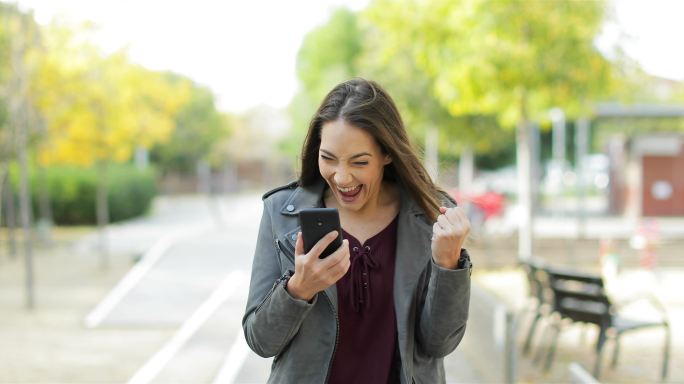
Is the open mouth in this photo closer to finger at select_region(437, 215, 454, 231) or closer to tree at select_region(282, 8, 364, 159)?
finger at select_region(437, 215, 454, 231)

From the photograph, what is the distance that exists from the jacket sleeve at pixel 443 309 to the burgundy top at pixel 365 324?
8cm

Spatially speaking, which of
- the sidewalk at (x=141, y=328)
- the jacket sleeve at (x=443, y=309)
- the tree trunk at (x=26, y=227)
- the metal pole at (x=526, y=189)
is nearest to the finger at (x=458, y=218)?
the jacket sleeve at (x=443, y=309)

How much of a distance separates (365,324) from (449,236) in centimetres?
29

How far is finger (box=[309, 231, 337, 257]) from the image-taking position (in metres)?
1.71

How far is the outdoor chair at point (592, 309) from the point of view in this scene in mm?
6137

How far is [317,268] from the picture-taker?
1709 mm

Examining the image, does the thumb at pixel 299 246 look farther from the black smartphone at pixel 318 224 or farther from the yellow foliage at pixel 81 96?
the yellow foliage at pixel 81 96

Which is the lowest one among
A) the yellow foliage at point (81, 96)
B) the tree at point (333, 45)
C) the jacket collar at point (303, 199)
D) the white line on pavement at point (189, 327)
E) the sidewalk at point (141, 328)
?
the sidewalk at point (141, 328)

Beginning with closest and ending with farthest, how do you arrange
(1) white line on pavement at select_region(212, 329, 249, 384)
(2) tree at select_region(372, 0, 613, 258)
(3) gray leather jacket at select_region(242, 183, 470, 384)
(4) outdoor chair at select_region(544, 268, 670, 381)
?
(3) gray leather jacket at select_region(242, 183, 470, 384), (1) white line on pavement at select_region(212, 329, 249, 384), (4) outdoor chair at select_region(544, 268, 670, 381), (2) tree at select_region(372, 0, 613, 258)

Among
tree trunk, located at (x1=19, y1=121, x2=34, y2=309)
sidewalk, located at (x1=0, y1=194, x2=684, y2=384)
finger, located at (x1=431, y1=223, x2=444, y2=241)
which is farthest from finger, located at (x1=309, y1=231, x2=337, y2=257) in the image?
tree trunk, located at (x1=19, y1=121, x2=34, y2=309)

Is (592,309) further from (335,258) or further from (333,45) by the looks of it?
(333,45)

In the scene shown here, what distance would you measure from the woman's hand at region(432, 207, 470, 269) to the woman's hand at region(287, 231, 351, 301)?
0.20m

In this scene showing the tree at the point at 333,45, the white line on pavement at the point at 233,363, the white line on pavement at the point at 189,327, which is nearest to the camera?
the white line on pavement at the point at 233,363

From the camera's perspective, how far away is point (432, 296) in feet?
6.00
